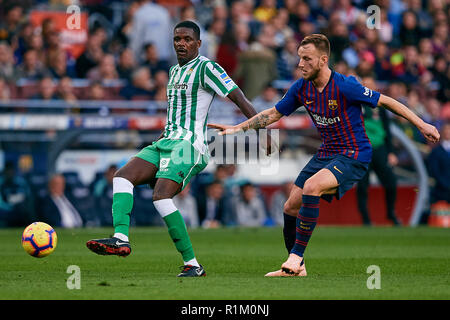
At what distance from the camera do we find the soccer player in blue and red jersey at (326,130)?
8055 millimetres

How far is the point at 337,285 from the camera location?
7.27m

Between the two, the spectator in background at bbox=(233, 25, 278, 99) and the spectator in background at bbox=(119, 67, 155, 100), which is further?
the spectator in background at bbox=(233, 25, 278, 99)

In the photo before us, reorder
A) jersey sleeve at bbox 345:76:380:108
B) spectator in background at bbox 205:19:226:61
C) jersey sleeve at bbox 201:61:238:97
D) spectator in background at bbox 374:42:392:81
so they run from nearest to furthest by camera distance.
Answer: jersey sleeve at bbox 345:76:380:108 < jersey sleeve at bbox 201:61:238:97 < spectator in background at bbox 205:19:226:61 < spectator in background at bbox 374:42:392:81

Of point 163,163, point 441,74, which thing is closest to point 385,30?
point 441,74

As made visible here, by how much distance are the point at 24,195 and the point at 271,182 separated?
16.0 feet


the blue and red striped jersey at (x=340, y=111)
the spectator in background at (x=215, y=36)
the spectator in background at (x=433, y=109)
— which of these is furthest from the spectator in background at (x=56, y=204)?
the blue and red striped jersey at (x=340, y=111)

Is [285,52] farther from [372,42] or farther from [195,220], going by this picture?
[195,220]

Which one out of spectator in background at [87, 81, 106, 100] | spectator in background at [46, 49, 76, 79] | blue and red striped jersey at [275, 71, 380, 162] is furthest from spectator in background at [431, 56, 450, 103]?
blue and red striped jersey at [275, 71, 380, 162]

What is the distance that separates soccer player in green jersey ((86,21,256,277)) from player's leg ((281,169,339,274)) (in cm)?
83

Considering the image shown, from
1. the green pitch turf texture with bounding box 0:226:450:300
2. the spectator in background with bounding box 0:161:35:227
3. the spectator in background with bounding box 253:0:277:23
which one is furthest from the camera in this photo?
the spectator in background with bounding box 253:0:277:23

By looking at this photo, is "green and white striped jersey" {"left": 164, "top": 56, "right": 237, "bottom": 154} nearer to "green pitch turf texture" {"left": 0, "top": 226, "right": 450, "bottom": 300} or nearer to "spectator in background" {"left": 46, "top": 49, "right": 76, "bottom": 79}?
"green pitch turf texture" {"left": 0, "top": 226, "right": 450, "bottom": 300}

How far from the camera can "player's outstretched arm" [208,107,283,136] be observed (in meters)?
8.27

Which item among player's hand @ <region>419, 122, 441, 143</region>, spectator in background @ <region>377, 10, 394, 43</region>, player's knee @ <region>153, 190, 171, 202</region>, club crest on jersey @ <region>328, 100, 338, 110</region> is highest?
spectator in background @ <region>377, 10, 394, 43</region>
